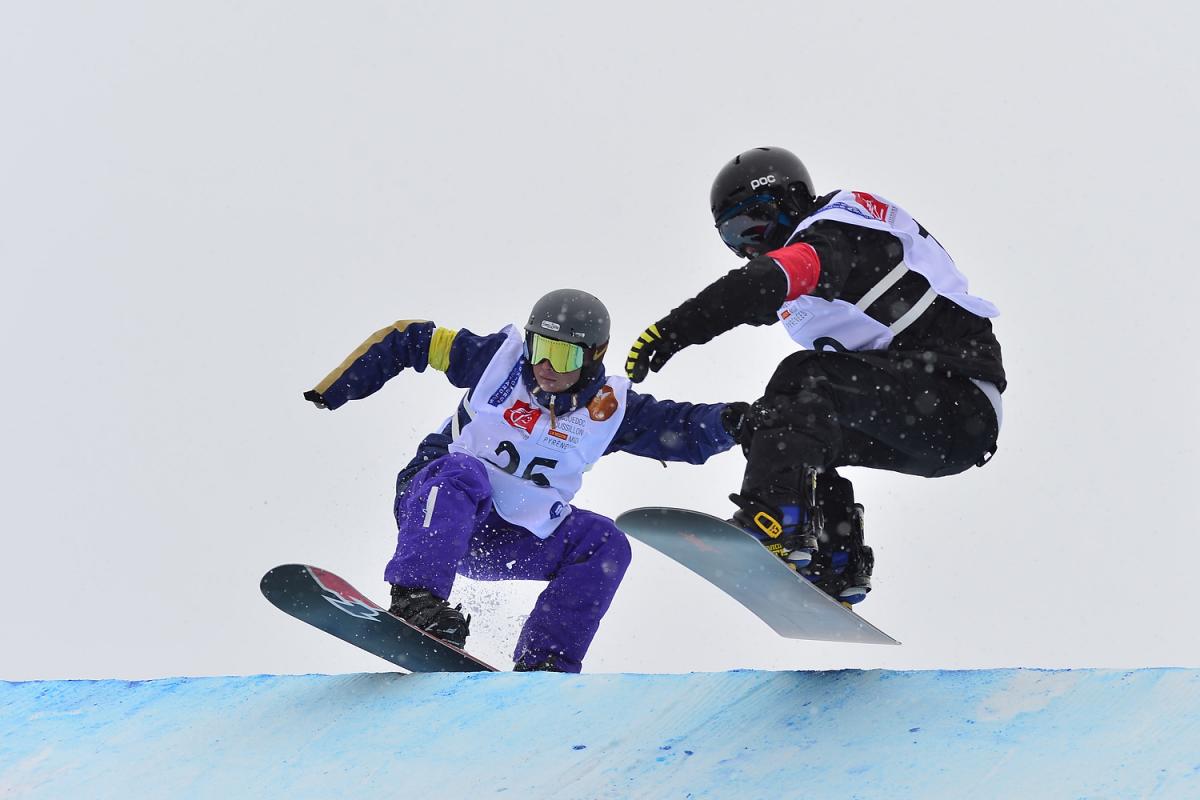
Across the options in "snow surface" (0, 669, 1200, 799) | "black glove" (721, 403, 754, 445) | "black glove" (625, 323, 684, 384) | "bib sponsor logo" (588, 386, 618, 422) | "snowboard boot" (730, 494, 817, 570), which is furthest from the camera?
"bib sponsor logo" (588, 386, 618, 422)

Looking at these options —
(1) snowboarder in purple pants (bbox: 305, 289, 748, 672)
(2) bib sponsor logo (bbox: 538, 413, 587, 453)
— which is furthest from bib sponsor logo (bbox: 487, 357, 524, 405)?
(2) bib sponsor logo (bbox: 538, 413, 587, 453)

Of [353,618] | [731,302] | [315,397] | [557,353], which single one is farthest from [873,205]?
[315,397]

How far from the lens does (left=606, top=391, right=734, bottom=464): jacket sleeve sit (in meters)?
4.48

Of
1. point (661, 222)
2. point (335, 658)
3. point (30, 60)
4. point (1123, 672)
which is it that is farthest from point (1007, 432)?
point (30, 60)

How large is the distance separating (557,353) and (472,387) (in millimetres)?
421

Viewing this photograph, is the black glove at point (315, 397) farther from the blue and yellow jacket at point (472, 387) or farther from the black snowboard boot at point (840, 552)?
the black snowboard boot at point (840, 552)

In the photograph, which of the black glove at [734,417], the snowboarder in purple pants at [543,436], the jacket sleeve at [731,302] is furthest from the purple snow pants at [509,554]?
the jacket sleeve at [731,302]

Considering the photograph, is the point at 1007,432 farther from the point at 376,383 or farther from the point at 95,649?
the point at 376,383

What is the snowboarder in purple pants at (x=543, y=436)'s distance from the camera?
14.0ft

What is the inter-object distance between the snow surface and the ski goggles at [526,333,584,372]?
5.08 feet

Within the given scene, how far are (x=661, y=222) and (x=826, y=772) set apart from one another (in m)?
27.9

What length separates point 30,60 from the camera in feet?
107

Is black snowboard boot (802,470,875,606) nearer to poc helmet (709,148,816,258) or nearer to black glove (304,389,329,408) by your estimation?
poc helmet (709,148,816,258)

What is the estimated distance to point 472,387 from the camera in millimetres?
4562
